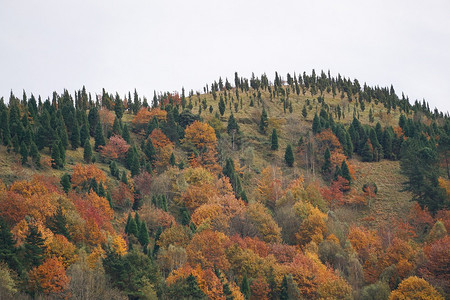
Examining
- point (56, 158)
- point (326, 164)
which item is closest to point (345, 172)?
point (326, 164)

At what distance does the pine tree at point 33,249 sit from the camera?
49.2m

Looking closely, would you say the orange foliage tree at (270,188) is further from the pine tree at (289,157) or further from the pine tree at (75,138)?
the pine tree at (75,138)

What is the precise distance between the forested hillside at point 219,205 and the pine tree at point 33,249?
6.4 inches

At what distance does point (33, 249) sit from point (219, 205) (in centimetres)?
3140

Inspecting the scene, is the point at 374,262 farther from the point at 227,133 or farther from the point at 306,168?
the point at 227,133

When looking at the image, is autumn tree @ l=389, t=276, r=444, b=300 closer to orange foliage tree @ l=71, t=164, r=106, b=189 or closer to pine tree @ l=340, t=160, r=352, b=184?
pine tree @ l=340, t=160, r=352, b=184

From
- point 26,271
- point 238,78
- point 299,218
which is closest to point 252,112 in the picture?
point 238,78

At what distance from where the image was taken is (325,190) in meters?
87.8

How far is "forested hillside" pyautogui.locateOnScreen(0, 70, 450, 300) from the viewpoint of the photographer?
167 feet

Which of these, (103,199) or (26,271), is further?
(103,199)

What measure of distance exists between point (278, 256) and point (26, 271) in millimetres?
32769

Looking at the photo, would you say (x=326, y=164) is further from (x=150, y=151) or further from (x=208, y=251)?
(x=208, y=251)

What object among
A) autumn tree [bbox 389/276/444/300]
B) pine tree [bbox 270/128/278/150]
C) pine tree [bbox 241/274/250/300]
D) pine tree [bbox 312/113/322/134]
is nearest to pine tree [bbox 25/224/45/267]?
pine tree [bbox 241/274/250/300]

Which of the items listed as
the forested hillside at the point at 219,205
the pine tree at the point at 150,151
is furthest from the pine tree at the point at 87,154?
the pine tree at the point at 150,151
